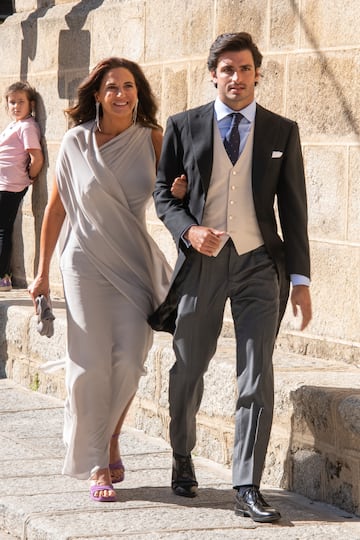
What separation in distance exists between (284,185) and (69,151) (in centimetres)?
109

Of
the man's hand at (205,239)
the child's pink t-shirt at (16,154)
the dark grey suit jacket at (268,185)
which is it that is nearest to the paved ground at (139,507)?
the dark grey suit jacket at (268,185)

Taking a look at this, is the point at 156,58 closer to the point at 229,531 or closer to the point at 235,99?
the point at 235,99

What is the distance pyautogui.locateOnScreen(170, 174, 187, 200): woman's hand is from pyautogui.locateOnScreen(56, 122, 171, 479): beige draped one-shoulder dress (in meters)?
0.50

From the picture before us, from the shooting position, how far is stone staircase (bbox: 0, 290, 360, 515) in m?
6.05

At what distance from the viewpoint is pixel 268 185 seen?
584 centimetres

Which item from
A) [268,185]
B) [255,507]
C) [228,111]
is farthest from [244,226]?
[255,507]

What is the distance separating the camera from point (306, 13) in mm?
7414

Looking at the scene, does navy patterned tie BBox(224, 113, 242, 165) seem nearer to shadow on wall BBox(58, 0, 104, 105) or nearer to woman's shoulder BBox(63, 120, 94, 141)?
woman's shoulder BBox(63, 120, 94, 141)

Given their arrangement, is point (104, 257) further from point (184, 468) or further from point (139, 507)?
point (139, 507)

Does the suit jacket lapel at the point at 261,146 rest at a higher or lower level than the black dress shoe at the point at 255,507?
higher

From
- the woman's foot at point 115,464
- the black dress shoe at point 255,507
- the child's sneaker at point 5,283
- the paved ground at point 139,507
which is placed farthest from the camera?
the child's sneaker at point 5,283

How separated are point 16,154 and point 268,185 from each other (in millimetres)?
5187

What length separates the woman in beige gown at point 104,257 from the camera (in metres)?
6.29

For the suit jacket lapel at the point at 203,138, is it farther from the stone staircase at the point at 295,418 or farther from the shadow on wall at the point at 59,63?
the shadow on wall at the point at 59,63
